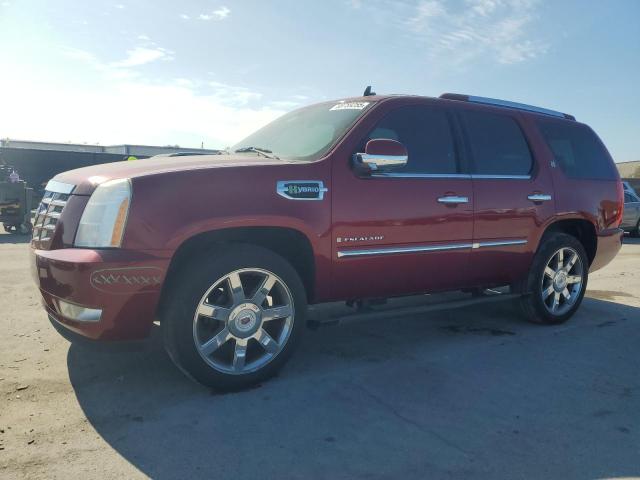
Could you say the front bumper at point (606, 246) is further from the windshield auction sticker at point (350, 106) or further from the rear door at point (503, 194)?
the windshield auction sticker at point (350, 106)

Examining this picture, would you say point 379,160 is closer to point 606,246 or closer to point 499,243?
point 499,243

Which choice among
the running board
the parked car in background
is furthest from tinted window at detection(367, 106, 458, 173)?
the parked car in background

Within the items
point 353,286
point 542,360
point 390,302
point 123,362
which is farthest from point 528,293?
point 123,362

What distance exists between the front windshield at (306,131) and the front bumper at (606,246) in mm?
3026

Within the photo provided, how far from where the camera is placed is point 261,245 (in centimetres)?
360

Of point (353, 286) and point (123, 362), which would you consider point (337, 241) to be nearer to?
point (353, 286)

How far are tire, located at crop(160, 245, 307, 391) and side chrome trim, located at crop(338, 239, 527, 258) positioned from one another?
0.46 metres

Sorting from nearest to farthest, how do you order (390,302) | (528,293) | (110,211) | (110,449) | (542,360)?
1. (110,449)
2. (110,211)
3. (542,360)
4. (528,293)
5. (390,302)

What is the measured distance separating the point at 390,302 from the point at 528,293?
1.29m

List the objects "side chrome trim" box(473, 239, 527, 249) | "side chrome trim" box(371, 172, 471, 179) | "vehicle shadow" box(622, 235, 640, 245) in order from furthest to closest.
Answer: "vehicle shadow" box(622, 235, 640, 245)
"side chrome trim" box(473, 239, 527, 249)
"side chrome trim" box(371, 172, 471, 179)

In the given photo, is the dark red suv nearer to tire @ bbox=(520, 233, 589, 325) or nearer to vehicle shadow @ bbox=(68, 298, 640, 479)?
tire @ bbox=(520, 233, 589, 325)

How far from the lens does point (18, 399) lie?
3.17m

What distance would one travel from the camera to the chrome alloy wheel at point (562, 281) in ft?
16.7

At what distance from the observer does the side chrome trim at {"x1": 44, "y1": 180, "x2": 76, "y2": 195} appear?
3310mm
